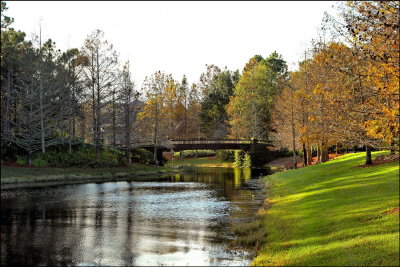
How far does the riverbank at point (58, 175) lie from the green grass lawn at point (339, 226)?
25555 mm

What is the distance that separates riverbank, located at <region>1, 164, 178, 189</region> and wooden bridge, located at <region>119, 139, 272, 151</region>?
9.18 m

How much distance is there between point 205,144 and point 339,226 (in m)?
54.0

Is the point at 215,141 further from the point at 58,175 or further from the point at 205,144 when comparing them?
the point at 58,175

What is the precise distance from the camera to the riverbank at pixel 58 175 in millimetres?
36909

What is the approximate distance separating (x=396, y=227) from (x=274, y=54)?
101615 millimetres

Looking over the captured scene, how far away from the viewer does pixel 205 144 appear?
67.5 meters

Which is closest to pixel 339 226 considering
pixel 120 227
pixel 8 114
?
pixel 120 227

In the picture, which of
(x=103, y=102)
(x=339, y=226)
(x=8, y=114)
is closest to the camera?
(x=339, y=226)

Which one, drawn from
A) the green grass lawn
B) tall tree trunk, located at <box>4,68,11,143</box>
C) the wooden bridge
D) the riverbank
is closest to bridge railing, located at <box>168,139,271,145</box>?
the wooden bridge

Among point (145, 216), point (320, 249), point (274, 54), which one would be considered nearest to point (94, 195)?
point (145, 216)

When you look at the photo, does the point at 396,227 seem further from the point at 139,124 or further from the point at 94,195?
the point at 139,124

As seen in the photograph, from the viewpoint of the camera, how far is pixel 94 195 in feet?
102

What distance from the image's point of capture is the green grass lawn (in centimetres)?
1079

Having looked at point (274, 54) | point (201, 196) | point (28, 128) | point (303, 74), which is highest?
point (274, 54)
